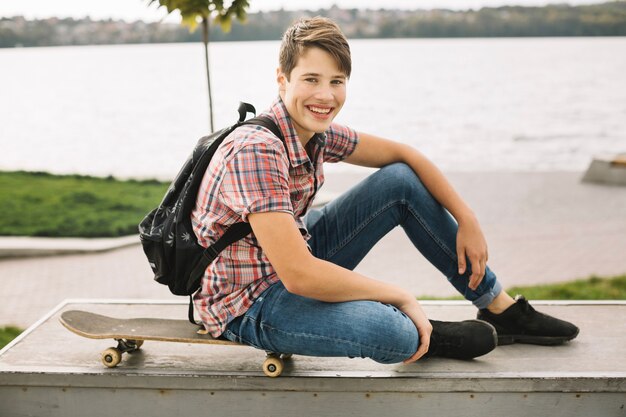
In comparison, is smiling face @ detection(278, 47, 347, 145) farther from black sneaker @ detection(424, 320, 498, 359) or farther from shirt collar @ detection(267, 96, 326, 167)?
black sneaker @ detection(424, 320, 498, 359)

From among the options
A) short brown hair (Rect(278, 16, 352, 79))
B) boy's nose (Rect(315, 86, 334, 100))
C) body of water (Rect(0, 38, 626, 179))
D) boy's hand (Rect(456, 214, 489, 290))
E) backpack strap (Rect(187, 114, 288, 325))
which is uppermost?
short brown hair (Rect(278, 16, 352, 79))

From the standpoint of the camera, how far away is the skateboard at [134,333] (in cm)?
264

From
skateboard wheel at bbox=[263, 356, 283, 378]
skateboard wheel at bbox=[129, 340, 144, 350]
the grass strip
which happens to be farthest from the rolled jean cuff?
the grass strip

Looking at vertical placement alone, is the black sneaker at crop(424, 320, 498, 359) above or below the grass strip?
above

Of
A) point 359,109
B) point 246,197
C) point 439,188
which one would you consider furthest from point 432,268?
point 359,109

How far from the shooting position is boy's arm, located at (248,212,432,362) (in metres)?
2.32

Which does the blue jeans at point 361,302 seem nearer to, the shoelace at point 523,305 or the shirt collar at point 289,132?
the shoelace at point 523,305

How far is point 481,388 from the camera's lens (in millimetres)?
2635

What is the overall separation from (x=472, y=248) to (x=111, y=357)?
1.44 meters

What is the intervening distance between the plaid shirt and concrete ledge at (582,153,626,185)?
977 centimetres

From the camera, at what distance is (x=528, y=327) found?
293 centimetres

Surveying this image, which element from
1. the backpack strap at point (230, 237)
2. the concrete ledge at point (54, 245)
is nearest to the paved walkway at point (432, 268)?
the concrete ledge at point (54, 245)

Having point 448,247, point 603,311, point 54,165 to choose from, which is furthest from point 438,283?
point 54,165

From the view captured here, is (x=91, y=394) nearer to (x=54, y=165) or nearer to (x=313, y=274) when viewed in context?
(x=313, y=274)
